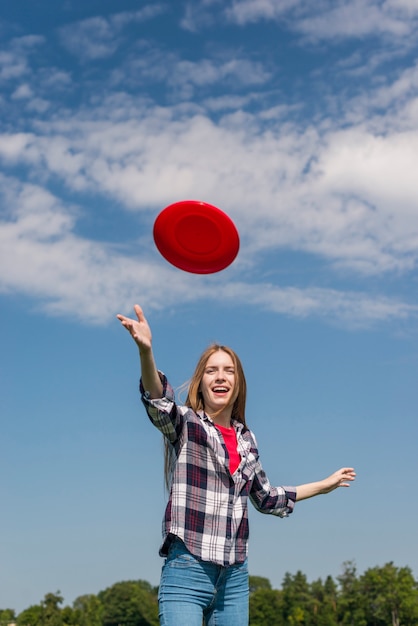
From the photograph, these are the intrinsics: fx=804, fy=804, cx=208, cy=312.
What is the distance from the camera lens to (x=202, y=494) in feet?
18.9

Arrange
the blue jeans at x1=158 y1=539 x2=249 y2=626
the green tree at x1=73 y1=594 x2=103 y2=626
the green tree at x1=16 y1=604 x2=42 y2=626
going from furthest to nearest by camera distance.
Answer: the green tree at x1=16 y1=604 x2=42 y2=626
the green tree at x1=73 y1=594 x2=103 y2=626
the blue jeans at x1=158 y1=539 x2=249 y2=626

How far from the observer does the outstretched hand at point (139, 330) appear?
5562 mm

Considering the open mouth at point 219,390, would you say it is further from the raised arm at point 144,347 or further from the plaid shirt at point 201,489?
the raised arm at point 144,347

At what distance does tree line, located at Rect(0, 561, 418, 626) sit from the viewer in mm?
81812

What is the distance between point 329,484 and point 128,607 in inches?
4554

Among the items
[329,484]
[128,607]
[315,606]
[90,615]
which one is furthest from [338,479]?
[128,607]

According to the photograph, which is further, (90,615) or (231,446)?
(90,615)

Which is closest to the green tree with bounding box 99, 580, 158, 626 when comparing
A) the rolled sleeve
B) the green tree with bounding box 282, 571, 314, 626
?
the green tree with bounding box 282, 571, 314, 626

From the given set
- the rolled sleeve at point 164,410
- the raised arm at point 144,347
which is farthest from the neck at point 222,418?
the raised arm at point 144,347

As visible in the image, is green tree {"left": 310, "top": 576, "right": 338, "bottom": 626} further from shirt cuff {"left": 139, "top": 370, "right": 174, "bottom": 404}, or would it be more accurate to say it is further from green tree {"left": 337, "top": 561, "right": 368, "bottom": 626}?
shirt cuff {"left": 139, "top": 370, "right": 174, "bottom": 404}

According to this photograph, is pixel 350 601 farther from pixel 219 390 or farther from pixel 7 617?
pixel 219 390

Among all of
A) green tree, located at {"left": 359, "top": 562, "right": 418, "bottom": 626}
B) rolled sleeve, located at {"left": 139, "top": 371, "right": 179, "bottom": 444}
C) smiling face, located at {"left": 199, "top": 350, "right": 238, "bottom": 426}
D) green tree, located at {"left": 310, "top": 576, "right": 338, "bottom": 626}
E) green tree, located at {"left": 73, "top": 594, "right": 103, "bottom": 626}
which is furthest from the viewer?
green tree, located at {"left": 73, "top": 594, "right": 103, "bottom": 626}

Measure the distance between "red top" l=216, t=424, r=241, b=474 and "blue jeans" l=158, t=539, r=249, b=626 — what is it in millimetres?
723

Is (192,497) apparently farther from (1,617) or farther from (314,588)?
(1,617)
